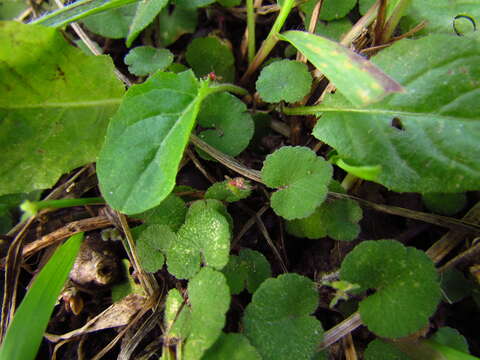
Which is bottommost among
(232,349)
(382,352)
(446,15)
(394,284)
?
(382,352)

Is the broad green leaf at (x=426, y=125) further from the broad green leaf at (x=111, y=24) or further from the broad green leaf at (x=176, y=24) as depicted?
the broad green leaf at (x=111, y=24)

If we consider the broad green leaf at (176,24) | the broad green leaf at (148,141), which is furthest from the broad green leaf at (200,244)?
the broad green leaf at (176,24)

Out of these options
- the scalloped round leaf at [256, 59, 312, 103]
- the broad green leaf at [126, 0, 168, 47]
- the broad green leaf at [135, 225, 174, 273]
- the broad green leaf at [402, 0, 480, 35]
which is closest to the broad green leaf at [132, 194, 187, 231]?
the broad green leaf at [135, 225, 174, 273]

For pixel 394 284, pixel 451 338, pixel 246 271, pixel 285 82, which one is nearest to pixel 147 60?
pixel 285 82

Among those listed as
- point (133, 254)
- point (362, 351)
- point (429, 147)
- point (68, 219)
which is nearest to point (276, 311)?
point (362, 351)

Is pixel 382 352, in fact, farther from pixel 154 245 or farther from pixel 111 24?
pixel 111 24

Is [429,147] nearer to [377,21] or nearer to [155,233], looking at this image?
[377,21]
